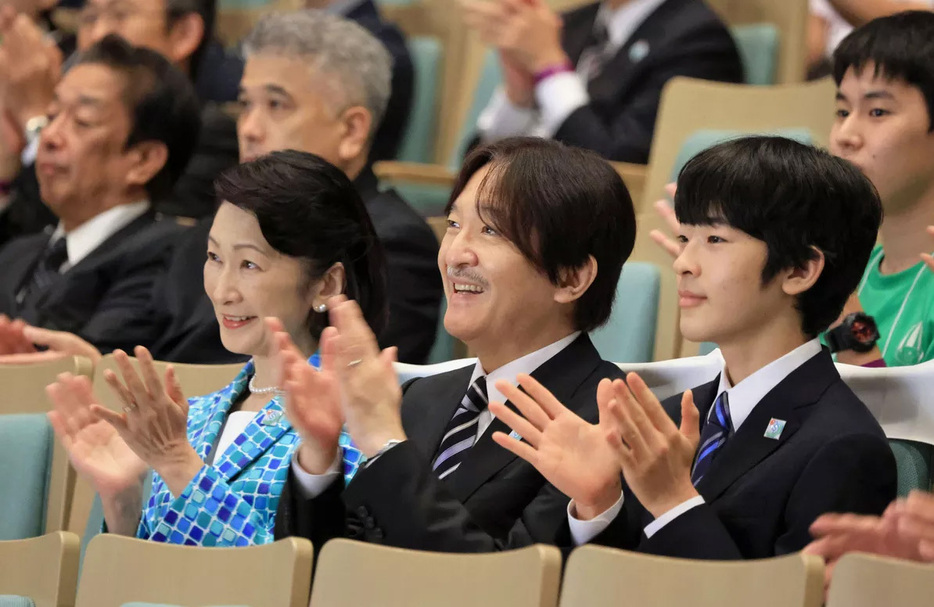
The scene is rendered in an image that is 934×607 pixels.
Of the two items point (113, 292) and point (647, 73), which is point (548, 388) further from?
point (647, 73)

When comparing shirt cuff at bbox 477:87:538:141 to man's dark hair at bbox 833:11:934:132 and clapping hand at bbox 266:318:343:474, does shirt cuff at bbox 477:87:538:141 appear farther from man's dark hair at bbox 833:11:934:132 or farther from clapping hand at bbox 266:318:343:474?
clapping hand at bbox 266:318:343:474

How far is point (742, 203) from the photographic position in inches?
70.8

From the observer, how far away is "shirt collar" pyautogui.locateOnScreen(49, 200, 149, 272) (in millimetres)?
3135

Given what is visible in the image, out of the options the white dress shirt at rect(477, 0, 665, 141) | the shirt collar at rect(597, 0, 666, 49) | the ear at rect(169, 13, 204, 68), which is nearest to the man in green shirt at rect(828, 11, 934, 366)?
the white dress shirt at rect(477, 0, 665, 141)

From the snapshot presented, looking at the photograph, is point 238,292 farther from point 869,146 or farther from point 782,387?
point 869,146

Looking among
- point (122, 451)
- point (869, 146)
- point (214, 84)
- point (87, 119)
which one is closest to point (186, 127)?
point (87, 119)

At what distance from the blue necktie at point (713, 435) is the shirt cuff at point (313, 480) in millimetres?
456

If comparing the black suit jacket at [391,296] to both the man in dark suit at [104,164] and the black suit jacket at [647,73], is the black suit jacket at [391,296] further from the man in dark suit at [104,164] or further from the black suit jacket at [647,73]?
the black suit jacket at [647,73]

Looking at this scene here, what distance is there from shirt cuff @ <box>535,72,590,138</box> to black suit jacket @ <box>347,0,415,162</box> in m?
0.48

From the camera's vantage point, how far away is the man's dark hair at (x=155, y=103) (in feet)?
10.6

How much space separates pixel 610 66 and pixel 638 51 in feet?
0.29

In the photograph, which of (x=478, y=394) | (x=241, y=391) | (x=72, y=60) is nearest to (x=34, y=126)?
(x=72, y=60)

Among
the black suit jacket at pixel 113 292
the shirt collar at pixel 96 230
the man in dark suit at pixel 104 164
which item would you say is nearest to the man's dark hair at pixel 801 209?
the black suit jacket at pixel 113 292

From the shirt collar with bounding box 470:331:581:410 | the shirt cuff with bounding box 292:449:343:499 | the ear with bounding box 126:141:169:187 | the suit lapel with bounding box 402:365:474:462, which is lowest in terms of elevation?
the ear with bounding box 126:141:169:187
